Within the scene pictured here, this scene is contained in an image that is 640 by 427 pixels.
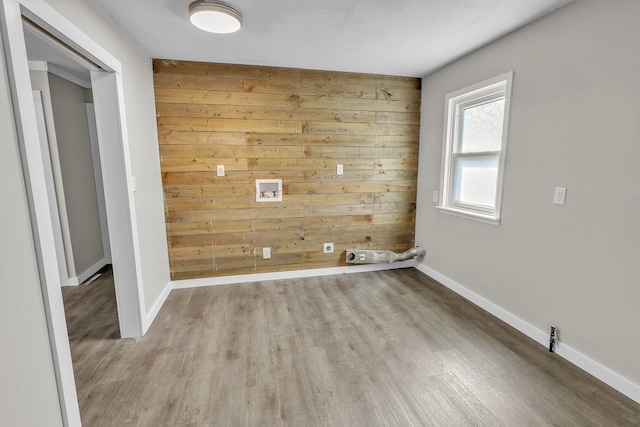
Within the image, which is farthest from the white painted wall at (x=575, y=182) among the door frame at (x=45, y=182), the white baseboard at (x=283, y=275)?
the door frame at (x=45, y=182)

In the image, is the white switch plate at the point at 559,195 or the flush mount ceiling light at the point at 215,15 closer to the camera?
the flush mount ceiling light at the point at 215,15

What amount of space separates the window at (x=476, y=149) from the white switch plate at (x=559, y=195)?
47 cm

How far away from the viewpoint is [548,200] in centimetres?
217

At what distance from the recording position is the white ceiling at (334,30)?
6.45 feet

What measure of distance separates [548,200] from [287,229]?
8.00 feet

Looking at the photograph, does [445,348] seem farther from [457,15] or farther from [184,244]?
[184,244]

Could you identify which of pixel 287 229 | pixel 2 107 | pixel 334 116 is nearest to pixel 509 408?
pixel 287 229

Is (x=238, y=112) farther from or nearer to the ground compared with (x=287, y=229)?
farther from the ground

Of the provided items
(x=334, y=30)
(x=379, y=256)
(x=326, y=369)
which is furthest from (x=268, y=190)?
(x=326, y=369)

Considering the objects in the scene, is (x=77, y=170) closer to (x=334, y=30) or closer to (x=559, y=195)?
(x=334, y=30)

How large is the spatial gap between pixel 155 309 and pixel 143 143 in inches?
58.4

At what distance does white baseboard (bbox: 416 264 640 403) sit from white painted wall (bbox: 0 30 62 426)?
2.97 meters

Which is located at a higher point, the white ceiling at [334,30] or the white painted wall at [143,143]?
the white ceiling at [334,30]

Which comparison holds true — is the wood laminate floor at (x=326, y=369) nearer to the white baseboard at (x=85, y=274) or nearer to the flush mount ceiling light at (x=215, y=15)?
the white baseboard at (x=85, y=274)
